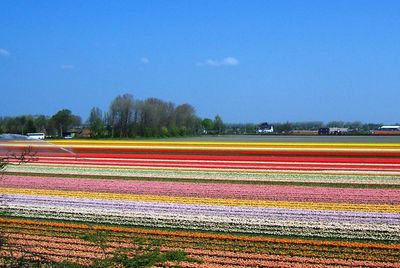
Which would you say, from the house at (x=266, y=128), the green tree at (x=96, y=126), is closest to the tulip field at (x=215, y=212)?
the green tree at (x=96, y=126)

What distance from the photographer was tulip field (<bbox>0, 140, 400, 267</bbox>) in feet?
32.2

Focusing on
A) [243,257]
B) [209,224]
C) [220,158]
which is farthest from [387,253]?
[220,158]

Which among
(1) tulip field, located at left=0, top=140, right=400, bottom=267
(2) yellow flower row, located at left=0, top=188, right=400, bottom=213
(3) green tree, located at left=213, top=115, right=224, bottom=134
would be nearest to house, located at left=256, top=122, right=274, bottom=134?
(3) green tree, located at left=213, top=115, right=224, bottom=134

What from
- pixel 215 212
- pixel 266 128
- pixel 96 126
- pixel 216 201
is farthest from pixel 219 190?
pixel 266 128

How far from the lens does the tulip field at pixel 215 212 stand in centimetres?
981

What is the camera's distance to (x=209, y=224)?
1220 centimetres

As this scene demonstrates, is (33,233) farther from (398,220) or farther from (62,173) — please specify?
(62,173)

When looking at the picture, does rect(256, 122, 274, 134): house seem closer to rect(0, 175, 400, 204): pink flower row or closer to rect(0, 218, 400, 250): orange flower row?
rect(0, 175, 400, 204): pink flower row

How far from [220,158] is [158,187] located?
11.8 meters

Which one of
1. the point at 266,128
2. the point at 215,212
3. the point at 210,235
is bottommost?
the point at 210,235

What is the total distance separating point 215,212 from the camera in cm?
1345

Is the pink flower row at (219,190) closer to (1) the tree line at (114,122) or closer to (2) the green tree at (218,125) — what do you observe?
(1) the tree line at (114,122)

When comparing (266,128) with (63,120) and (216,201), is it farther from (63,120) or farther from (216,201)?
(216,201)

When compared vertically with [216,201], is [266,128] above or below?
above
